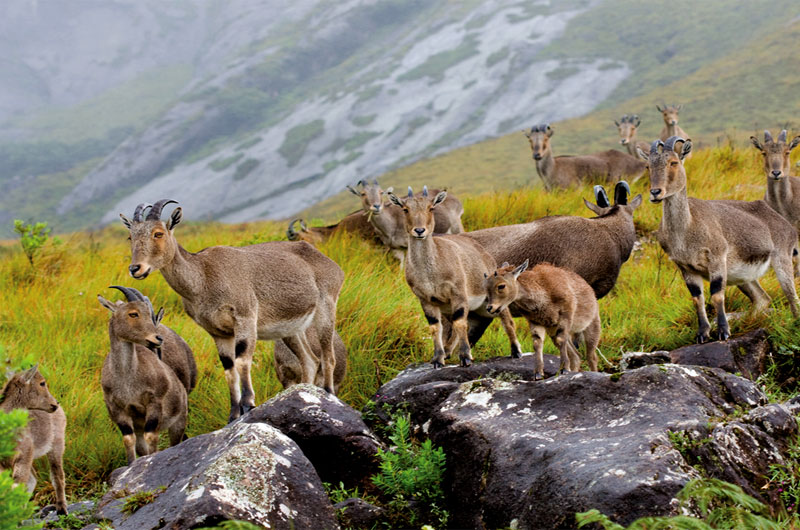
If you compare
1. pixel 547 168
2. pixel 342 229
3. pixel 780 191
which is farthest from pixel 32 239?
pixel 547 168

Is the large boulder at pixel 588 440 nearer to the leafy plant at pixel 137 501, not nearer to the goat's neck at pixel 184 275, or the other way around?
the leafy plant at pixel 137 501

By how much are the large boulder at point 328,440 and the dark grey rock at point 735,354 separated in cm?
348

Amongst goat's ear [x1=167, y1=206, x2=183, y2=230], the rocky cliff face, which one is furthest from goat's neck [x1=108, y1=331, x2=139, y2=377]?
the rocky cliff face

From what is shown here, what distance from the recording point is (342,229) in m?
16.1

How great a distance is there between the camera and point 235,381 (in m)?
7.59

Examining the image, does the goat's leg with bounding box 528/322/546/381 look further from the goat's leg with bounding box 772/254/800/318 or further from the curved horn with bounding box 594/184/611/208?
the curved horn with bounding box 594/184/611/208

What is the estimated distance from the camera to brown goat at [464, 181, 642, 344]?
8.98 metres

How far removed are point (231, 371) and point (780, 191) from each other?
830 cm

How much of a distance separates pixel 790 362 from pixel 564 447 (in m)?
4.00

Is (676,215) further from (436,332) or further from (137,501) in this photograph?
(137,501)

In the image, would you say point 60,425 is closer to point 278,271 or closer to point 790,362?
point 278,271

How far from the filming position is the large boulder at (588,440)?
4.64 m

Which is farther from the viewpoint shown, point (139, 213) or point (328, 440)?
point (139, 213)

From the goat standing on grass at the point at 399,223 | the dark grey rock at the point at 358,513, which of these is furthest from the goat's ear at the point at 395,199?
the goat standing on grass at the point at 399,223
